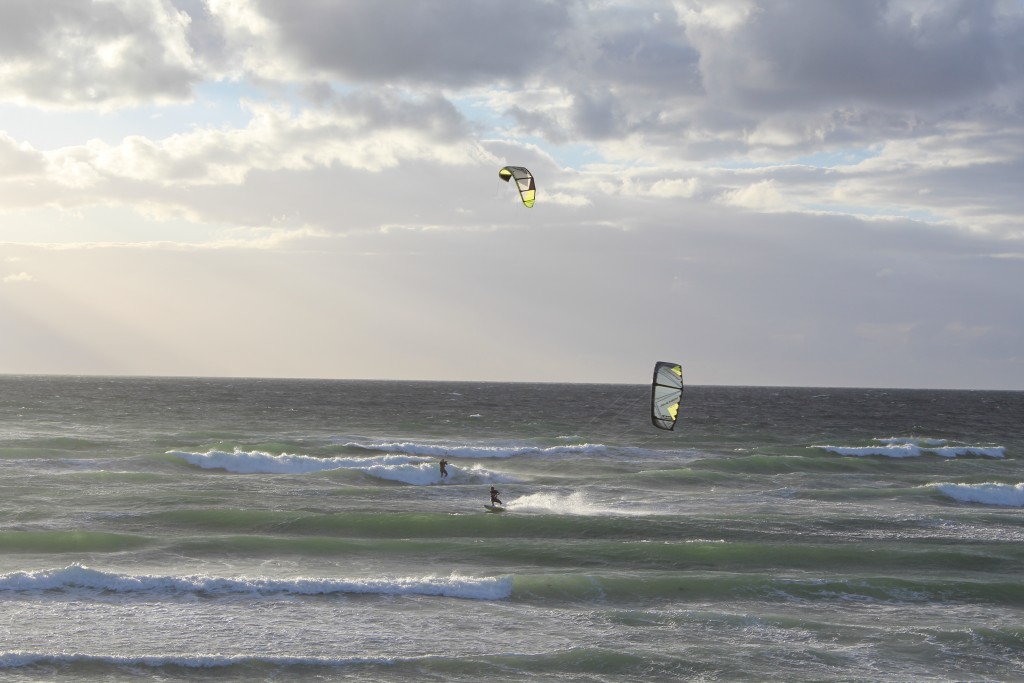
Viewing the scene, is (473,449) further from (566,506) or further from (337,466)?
(566,506)

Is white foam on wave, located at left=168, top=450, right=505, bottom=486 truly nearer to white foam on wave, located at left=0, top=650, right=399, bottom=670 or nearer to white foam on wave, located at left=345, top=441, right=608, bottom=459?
white foam on wave, located at left=345, top=441, right=608, bottom=459

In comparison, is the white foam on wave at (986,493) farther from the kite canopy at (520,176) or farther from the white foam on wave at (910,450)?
the kite canopy at (520,176)

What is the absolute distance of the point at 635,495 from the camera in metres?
30.7

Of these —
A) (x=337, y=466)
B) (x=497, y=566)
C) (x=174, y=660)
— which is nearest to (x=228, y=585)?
(x=174, y=660)

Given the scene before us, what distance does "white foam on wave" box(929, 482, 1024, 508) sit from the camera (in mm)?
31188

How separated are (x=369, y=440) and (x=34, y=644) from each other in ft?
108

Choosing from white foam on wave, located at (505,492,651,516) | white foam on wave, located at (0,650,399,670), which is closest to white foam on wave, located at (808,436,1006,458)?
white foam on wave, located at (505,492,651,516)

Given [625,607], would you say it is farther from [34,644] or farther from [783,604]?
[34,644]

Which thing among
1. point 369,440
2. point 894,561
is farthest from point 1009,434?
point 894,561

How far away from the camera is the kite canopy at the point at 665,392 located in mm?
18141

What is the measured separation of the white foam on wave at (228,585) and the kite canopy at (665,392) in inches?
169

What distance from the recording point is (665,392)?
18.7 m

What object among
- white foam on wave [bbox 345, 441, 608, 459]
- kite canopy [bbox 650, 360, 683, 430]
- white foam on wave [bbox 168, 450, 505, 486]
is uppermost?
kite canopy [bbox 650, 360, 683, 430]

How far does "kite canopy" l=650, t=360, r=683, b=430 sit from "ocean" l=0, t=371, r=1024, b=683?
134 inches
